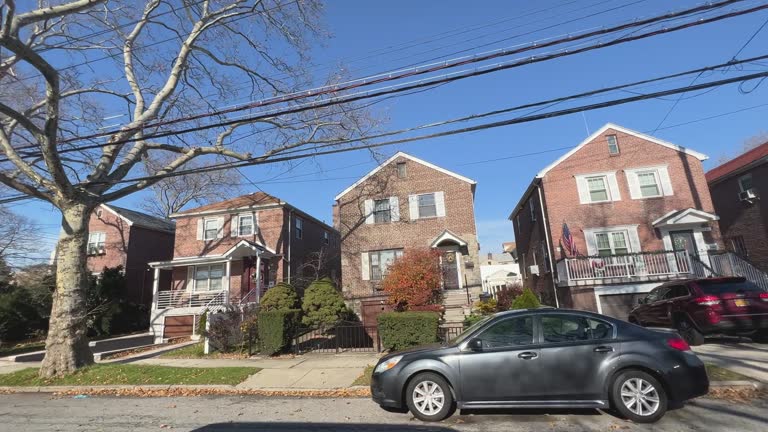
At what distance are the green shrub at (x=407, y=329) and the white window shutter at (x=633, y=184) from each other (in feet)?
44.9

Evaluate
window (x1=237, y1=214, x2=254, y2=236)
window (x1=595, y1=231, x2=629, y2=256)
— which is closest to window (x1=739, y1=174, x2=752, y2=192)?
window (x1=595, y1=231, x2=629, y2=256)

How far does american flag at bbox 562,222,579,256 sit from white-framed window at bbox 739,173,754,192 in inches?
371

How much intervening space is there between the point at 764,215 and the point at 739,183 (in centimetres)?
240

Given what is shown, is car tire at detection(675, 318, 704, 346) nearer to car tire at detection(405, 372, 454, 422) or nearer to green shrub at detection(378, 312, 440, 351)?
green shrub at detection(378, 312, 440, 351)

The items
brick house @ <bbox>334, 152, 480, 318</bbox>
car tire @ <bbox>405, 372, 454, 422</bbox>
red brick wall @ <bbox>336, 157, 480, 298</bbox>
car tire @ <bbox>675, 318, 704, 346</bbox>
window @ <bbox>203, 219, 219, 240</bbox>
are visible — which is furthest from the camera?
window @ <bbox>203, 219, 219, 240</bbox>

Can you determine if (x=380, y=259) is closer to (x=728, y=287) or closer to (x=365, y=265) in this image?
(x=365, y=265)

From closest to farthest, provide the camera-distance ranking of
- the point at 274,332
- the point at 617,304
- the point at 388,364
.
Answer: the point at 388,364 → the point at 274,332 → the point at 617,304

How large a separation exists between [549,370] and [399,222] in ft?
55.9

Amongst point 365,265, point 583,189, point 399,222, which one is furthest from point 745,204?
point 365,265

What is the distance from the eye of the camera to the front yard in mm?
9309

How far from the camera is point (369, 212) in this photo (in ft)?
75.2

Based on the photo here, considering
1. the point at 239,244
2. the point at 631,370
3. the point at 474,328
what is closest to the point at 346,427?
the point at 474,328

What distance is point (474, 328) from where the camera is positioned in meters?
6.27

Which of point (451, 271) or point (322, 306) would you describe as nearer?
point (322, 306)
